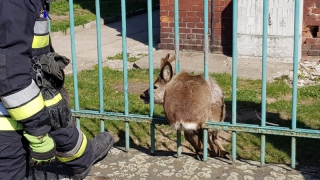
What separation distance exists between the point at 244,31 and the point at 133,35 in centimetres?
368

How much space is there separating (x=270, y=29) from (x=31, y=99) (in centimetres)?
718

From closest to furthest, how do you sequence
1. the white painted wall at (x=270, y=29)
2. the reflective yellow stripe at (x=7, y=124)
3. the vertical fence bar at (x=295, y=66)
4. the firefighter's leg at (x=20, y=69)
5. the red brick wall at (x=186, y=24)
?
the firefighter's leg at (x=20, y=69) < the reflective yellow stripe at (x=7, y=124) < the vertical fence bar at (x=295, y=66) < the white painted wall at (x=270, y=29) < the red brick wall at (x=186, y=24)

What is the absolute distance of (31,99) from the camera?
371cm

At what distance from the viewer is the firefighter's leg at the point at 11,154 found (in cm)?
396

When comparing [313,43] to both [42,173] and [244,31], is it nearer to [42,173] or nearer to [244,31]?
[244,31]

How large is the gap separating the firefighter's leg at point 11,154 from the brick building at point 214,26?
734cm

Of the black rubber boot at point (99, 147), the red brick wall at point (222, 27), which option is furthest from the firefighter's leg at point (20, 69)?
the red brick wall at point (222, 27)

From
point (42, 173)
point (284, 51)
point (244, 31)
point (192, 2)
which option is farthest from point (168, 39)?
point (42, 173)

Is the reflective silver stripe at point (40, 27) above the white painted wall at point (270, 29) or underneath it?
A: above

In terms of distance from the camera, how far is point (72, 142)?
4.42 meters

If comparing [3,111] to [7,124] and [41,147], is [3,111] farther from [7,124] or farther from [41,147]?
[41,147]

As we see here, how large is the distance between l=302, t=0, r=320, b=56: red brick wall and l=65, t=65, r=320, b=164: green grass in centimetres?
194

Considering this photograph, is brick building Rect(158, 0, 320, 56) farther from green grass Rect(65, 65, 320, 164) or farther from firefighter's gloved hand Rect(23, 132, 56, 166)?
firefighter's gloved hand Rect(23, 132, 56, 166)

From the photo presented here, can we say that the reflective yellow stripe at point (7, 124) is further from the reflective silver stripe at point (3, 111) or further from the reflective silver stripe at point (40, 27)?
the reflective silver stripe at point (40, 27)
